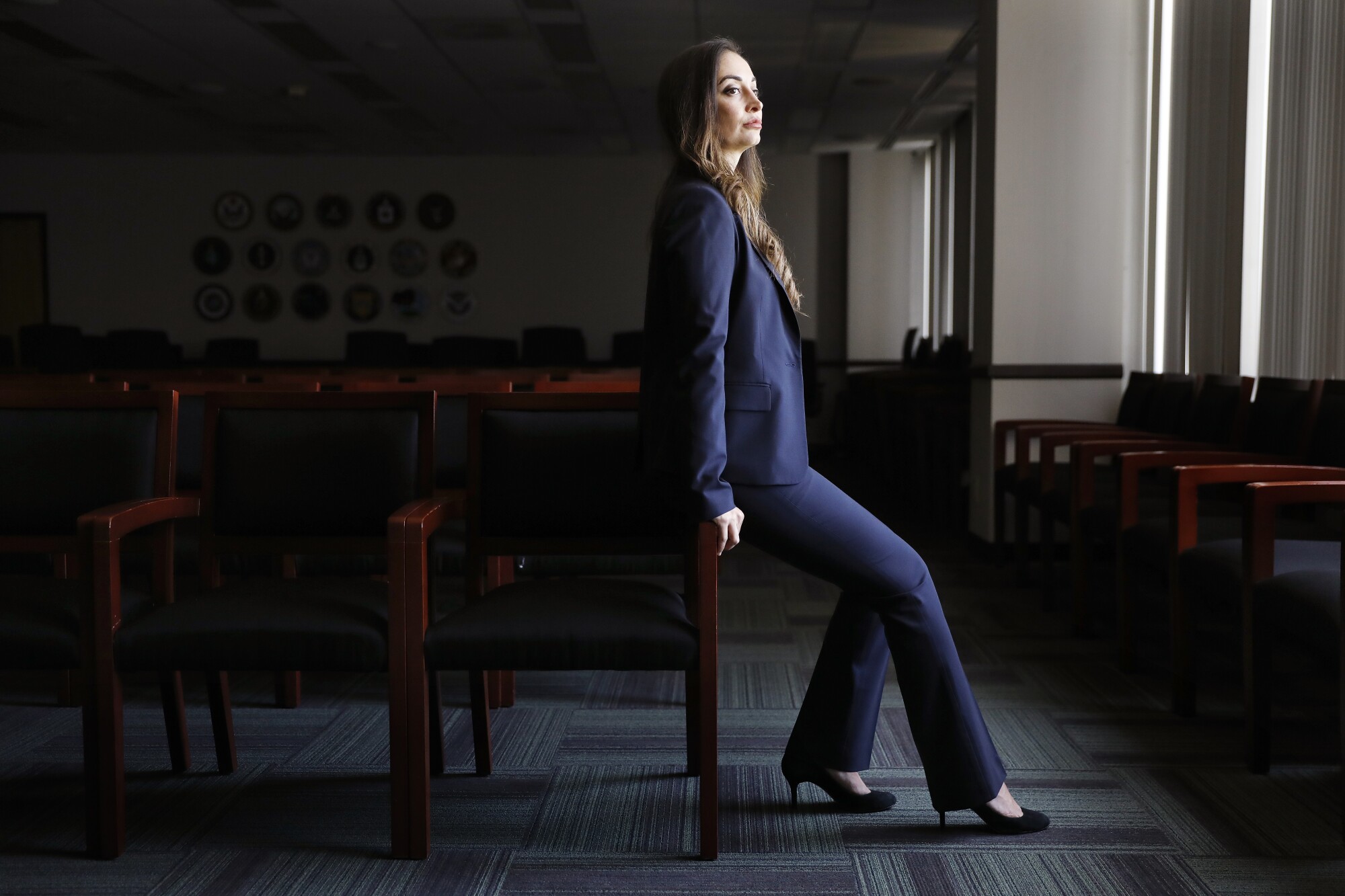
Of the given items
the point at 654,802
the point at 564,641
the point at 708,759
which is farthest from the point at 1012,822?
the point at 564,641

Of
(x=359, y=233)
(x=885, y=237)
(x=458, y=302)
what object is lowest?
(x=458, y=302)

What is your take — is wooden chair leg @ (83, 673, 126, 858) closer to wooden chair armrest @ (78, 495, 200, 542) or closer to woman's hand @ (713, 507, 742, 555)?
wooden chair armrest @ (78, 495, 200, 542)

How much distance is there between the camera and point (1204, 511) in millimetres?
3338

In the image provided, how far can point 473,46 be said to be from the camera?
7.20m

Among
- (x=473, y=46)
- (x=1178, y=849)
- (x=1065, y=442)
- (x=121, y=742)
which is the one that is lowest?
(x=1178, y=849)

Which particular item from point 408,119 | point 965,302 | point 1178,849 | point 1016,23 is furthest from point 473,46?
point 1178,849

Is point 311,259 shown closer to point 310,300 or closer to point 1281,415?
point 310,300

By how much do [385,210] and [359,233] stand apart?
35 cm

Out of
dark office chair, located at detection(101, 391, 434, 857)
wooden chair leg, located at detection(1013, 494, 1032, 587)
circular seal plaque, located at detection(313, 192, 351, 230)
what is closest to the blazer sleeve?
dark office chair, located at detection(101, 391, 434, 857)

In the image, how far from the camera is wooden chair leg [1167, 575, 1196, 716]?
2.78 meters

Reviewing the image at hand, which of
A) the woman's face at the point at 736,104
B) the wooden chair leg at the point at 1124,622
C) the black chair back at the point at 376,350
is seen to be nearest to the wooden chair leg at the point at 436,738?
the woman's face at the point at 736,104

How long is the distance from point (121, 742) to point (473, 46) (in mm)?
6047

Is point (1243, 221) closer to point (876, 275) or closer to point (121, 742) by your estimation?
point (121, 742)

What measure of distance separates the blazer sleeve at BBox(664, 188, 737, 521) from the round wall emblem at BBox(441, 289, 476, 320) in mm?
9929
